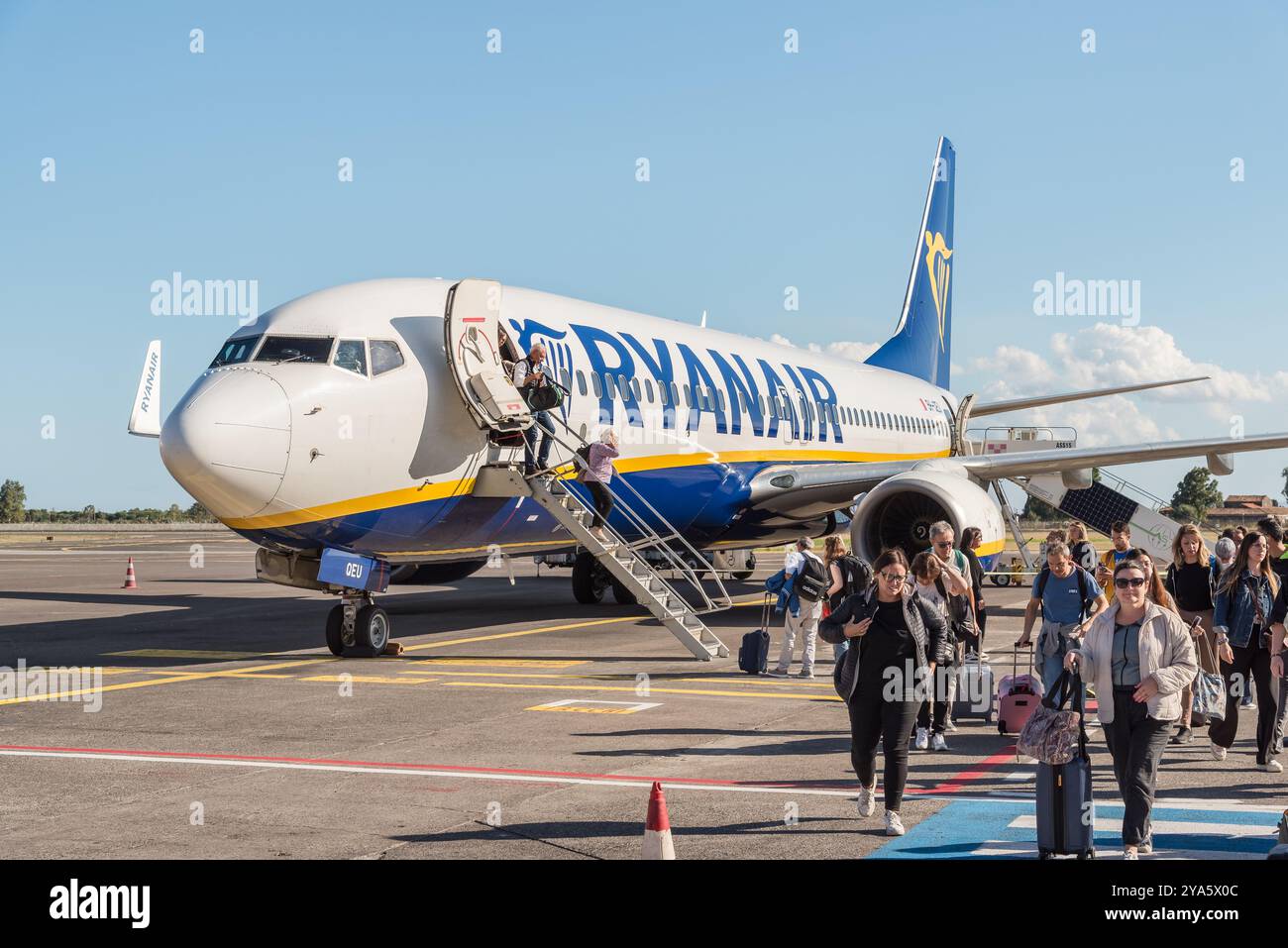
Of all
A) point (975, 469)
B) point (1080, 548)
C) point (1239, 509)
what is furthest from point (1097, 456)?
point (1239, 509)

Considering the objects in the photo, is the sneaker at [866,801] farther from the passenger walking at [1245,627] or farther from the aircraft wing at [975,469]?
the aircraft wing at [975,469]

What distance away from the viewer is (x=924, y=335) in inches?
1500

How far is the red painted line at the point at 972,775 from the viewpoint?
9.31 metres

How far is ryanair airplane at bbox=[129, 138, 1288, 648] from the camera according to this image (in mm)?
14469

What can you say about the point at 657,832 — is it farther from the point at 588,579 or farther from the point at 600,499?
the point at 588,579

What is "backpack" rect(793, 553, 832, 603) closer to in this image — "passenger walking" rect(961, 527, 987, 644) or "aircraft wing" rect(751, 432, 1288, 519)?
"passenger walking" rect(961, 527, 987, 644)

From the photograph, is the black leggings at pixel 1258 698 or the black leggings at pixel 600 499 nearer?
the black leggings at pixel 1258 698

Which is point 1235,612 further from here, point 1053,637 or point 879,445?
point 879,445

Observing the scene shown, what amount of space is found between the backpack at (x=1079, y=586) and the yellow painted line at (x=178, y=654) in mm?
10375

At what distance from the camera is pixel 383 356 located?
15680 millimetres

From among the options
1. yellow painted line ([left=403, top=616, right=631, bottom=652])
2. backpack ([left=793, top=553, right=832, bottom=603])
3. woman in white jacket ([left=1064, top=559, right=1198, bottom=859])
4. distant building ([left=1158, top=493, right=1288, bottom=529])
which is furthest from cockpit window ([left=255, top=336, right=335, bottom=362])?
distant building ([left=1158, top=493, right=1288, bottom=529])

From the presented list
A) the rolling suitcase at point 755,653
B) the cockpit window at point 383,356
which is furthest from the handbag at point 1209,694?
the cockpit window at point 383,356

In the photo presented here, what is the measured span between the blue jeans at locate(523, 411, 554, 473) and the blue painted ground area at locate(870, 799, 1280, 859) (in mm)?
8958
